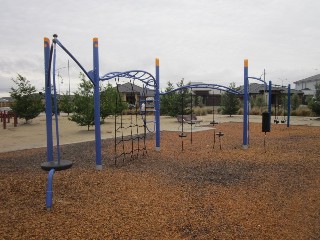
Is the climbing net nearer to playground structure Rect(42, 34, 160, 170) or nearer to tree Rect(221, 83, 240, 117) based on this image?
playground structure Rect(42, 34, 160, 170)

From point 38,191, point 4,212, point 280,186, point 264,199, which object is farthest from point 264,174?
point 4,212

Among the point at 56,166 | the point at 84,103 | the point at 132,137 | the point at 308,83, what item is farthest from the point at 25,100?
the point at 308,83

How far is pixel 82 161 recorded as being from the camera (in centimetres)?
816

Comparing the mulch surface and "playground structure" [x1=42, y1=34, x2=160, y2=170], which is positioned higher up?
"playground structure" [x1=42, y1=34, x2=160, y2=170]

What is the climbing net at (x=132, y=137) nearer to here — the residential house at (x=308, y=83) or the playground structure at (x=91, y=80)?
the playground structure at (x=91, y=80)

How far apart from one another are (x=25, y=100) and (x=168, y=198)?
59.2 feet

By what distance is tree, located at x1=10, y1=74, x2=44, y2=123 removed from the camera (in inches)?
781

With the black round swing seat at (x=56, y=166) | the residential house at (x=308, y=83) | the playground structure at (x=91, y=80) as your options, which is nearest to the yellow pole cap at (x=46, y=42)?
the playground structure at (x=91, y=80)

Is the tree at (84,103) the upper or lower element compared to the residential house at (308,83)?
lower

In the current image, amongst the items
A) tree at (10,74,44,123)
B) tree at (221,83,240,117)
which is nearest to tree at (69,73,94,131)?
tree at (10,74,44,123)

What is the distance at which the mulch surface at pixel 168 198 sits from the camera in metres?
3.78

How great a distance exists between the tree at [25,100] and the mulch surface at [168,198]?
12.8m

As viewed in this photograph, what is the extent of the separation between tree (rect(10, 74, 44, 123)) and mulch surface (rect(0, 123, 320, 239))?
12820 mm

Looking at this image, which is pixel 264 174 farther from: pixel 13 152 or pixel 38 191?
pixel 13 152
